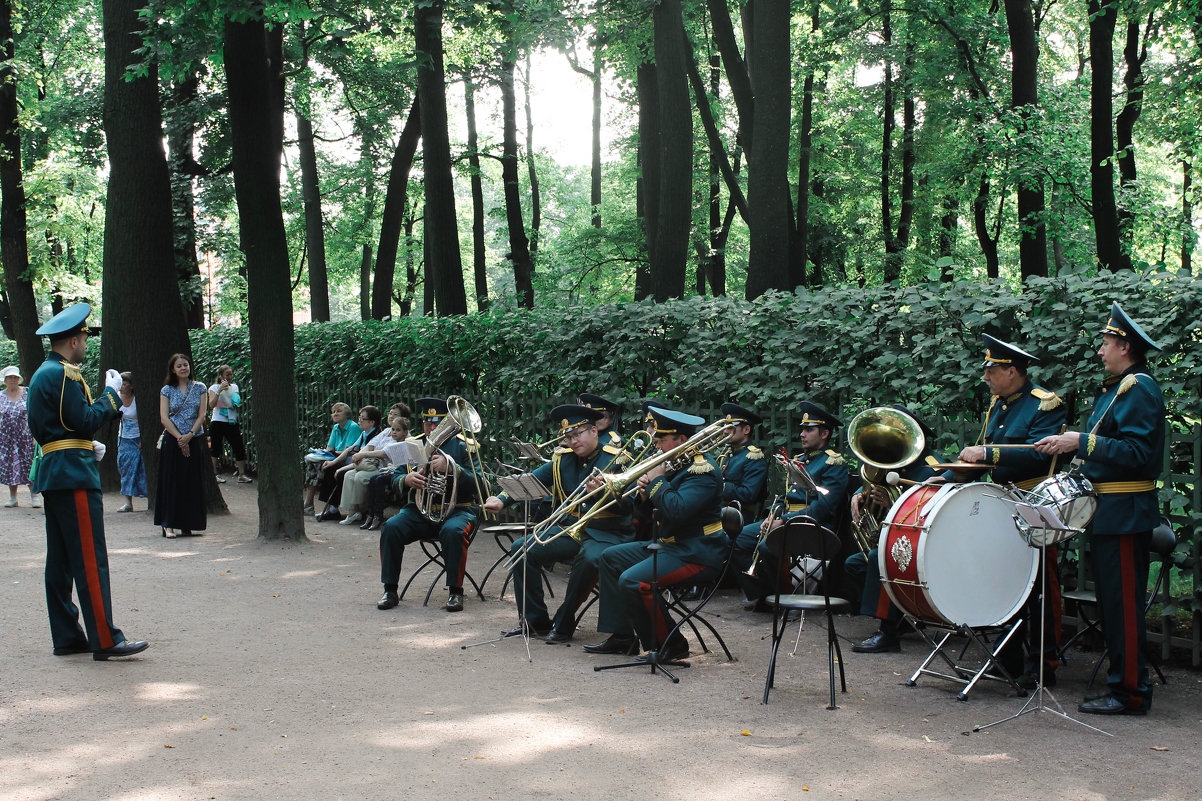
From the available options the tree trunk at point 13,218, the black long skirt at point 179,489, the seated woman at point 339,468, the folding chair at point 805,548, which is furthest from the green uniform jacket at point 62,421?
the tree trunk at point 13,218

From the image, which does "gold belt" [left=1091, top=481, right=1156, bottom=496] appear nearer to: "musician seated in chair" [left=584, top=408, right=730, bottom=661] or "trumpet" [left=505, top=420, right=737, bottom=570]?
"trumpet" [left=505, top=420, right=737, bottom=570]

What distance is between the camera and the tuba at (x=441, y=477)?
351 inches

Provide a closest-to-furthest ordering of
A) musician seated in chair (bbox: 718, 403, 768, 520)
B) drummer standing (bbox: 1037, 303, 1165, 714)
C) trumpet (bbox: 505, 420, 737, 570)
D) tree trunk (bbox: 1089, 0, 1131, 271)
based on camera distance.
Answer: drummer standing (bbox: 1037, 303, 1165, 714)
trumpet (bbox: 505, 420, 737, 570)
musician seated in chair (bbox: 718, 403, 768, 520)
tree trunk (bbox: 1089, 0, 1131, 271)

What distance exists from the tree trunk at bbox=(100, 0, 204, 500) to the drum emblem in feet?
34.0

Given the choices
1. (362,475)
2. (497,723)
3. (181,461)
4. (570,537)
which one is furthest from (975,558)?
(181,461)

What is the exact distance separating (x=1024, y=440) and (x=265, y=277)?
27.8 ft

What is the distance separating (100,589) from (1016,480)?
5980 mm

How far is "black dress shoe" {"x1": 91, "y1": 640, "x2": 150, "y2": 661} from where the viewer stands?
276 inches

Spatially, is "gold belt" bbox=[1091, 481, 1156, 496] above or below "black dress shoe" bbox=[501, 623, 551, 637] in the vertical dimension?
above

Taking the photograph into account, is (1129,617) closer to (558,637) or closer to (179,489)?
(558,637)

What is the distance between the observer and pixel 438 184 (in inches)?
680

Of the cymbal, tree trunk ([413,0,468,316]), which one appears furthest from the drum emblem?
tree trunk ([413,0,468,316])

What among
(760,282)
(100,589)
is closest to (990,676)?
(100,589)

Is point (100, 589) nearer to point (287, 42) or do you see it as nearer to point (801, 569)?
point (801, 569)
